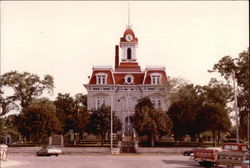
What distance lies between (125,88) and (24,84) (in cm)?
2188

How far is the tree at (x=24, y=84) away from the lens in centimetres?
6353

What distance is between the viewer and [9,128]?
248ft

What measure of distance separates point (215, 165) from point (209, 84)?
33.4m

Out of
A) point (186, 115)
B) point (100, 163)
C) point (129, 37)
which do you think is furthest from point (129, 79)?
point (100, 163)

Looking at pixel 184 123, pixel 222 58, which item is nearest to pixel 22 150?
pixel 184 123

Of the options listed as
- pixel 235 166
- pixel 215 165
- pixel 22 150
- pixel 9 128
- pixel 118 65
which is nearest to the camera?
pixel 235 166

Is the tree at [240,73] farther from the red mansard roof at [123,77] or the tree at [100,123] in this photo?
the red mansard roof at [123,77]

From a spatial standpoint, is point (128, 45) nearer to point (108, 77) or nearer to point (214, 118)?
point (108, 77)

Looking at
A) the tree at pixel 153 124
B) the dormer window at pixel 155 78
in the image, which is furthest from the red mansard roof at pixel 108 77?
the tree at pixel 153 124

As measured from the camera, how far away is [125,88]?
76.4 meters

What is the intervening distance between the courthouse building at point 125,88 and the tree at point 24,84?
11.3 metres

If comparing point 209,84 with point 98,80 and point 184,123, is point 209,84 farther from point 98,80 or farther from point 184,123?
point 98,80

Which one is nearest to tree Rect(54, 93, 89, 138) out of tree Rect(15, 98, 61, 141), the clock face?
tree Rect(15, 98, 61, 141)

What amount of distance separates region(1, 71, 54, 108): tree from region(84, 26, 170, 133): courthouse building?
11306 millimetres
